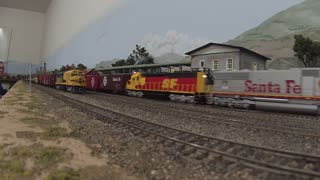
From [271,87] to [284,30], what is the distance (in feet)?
44.1

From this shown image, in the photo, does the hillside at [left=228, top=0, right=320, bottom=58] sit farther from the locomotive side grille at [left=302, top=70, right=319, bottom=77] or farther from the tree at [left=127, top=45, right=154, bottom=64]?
the tree at [left=127, top=45, right=154, bottom=64]

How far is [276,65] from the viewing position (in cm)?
3500

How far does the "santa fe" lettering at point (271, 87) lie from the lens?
19.7m

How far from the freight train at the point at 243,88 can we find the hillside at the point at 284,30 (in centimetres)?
1028

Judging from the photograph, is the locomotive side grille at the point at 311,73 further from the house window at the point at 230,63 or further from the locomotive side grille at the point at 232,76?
the house window at the point at 230,63

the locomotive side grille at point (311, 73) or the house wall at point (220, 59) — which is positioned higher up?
the house wall at point (220, 59)

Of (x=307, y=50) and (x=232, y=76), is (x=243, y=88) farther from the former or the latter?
(x=307, y=50)

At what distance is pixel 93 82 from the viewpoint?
41.0 m

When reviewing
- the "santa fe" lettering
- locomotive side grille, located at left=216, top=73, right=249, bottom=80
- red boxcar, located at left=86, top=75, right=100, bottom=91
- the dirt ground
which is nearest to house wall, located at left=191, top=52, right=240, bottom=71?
locomotive side grille, located at left=216, top=73, right=249, bottom=80

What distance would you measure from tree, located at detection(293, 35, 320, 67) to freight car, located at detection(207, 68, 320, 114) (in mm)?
10062

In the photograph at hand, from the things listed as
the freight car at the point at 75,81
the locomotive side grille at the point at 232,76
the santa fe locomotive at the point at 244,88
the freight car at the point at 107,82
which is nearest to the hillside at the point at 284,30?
the locomotive side grille at the point at 232,76

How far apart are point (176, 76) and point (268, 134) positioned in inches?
602

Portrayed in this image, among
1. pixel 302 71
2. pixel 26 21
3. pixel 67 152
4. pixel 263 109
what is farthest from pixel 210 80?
pixel 26 21

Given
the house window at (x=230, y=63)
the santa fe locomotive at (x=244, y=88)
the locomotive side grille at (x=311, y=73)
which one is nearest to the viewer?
the locomotive side grille at (x=311, y=73)
